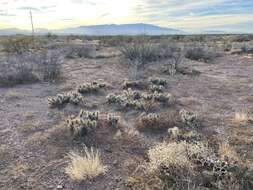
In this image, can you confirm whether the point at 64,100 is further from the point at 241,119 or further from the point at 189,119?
the point at 241,119

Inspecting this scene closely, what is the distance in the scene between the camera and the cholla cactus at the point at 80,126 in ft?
24.6

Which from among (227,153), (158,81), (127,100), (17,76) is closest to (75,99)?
(127,100)

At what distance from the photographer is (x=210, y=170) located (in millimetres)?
5617

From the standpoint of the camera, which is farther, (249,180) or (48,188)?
(48,188)

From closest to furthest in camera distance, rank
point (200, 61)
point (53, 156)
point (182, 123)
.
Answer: point (53, 156)
point (182, 123)
point (200, 61)

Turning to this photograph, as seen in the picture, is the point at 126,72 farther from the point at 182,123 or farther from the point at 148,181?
the point at 148,181

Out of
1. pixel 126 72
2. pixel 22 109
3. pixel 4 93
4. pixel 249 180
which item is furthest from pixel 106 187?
pixel 126 72

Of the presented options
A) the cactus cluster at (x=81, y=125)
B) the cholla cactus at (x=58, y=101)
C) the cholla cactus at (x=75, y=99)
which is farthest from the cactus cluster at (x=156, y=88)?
the cactus cluster at (x=81, y=125)

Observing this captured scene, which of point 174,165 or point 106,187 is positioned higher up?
point 174,165

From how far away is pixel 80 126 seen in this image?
7.59m

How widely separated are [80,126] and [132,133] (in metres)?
1.07

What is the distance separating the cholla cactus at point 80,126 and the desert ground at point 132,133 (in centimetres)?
2

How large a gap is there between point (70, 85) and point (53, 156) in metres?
6.50

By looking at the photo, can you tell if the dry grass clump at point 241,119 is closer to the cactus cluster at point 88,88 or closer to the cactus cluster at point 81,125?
the cactus cluster at point 81,125
